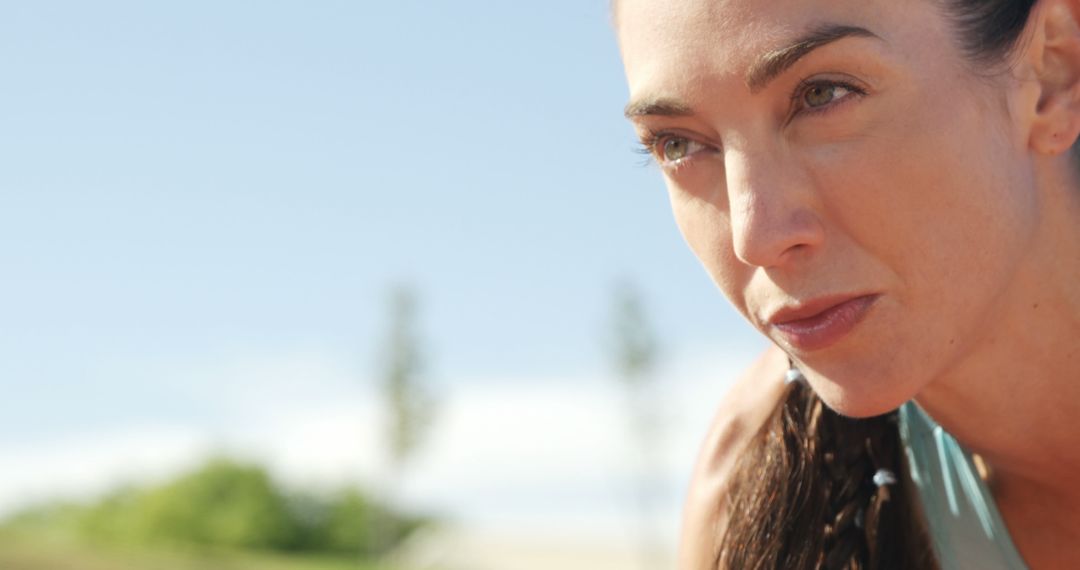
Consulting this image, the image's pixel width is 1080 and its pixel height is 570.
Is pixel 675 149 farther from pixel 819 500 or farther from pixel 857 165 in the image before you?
pixel 819 500

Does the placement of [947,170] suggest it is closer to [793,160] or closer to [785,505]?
[793,160]

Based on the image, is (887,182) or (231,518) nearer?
(887,182)

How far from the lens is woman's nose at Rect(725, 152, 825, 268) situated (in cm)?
250

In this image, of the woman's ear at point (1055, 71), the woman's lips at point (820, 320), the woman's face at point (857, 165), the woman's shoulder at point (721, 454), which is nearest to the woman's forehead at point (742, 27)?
the woman's face at point (857, 165)

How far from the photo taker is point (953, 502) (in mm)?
3270

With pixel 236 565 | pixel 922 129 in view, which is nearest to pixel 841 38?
pixel 922 129

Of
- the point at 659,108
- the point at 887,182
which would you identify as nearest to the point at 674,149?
the point at 659,108

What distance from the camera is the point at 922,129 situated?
98.2 inches

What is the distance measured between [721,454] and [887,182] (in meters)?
1.17

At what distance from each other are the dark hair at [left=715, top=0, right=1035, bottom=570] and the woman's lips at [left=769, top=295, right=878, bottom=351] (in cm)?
73

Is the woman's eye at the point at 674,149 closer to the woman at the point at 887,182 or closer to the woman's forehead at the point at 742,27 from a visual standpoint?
the woman at the point at 887,182

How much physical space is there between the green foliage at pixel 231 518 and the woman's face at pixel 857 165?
134 feet

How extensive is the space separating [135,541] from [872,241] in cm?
4688

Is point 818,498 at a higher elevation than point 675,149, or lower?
lower
